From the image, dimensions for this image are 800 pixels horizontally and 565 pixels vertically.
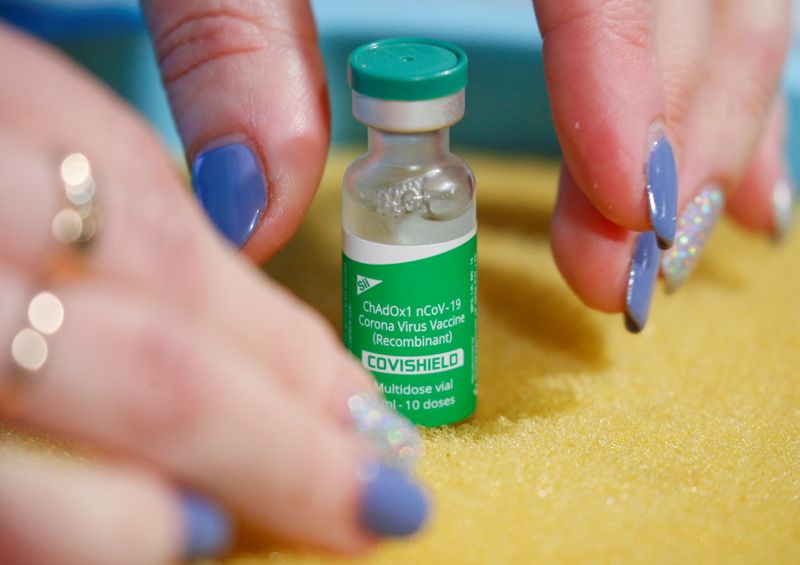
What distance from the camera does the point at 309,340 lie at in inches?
24.3

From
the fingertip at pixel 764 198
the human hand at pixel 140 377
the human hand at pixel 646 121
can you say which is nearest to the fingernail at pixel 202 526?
the human hand at pixel 140 377

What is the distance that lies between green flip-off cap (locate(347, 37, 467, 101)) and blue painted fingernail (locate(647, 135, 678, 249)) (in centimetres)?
19

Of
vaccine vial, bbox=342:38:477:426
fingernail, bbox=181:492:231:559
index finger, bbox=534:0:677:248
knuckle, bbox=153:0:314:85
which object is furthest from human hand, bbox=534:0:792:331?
fingernail, bbox=181:492:231:559

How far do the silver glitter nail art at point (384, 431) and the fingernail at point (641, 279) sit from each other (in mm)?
337

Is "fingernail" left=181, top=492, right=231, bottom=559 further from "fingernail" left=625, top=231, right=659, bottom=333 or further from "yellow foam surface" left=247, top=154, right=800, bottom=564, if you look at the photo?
"fingernail" left=625, top=231, right=659, bottom=333

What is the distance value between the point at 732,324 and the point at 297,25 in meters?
0.53

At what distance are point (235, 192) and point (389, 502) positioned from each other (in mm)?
377

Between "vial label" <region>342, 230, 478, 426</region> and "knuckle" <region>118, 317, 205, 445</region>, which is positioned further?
"vial label" <region>342, 230, 478, 426</region>

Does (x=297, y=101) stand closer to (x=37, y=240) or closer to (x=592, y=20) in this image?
(x=592, y=20)

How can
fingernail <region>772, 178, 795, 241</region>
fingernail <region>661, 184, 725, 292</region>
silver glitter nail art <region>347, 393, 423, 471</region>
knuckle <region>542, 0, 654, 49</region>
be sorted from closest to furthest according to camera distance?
silver glitter nail art <region>347, 393, 423, 471</region>, knuckle <region>542, 0, 654, 49</region>, fingernail <region>661, 184, 725, 292</region>, fingernail <region>772, 178, 795, 241</region>

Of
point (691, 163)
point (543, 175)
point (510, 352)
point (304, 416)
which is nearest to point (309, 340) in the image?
point (304, 416)

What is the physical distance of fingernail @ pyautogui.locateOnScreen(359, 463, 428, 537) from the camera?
1.92 ft

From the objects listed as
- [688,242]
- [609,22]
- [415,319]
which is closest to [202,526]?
[415,319]

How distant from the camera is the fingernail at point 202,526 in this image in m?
0.56
